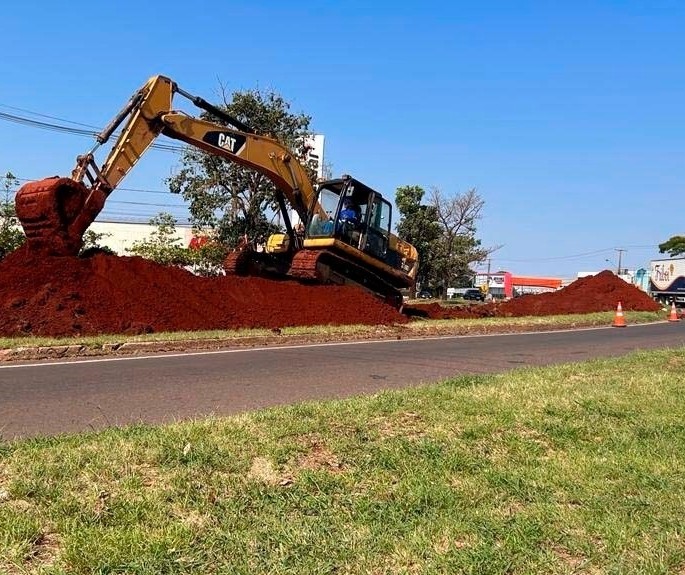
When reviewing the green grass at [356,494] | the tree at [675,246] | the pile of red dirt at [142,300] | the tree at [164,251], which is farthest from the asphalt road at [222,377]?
the tree at [675,246]

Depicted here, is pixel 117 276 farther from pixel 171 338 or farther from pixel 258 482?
pixel 258 482

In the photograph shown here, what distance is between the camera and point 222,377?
946cm

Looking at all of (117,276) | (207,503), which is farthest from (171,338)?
(207,503)

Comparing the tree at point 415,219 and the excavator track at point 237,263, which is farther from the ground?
the tree at point 415,219

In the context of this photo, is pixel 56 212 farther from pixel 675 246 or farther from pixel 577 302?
pixel 675 246

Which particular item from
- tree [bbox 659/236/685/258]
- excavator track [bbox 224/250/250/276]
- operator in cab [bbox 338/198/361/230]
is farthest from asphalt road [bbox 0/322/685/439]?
tree [bbox 659/236/685/258]

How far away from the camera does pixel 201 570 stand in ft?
10.7

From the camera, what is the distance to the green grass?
345cm

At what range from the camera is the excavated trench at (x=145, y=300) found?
14.0 m

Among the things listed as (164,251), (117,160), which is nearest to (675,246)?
(164,251)

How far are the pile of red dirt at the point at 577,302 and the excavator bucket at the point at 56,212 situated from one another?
13603 mm

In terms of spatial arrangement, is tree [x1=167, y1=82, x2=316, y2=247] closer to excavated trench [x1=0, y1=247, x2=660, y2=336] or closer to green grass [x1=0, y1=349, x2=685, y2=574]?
excavated trench [x1=0, y1=247, x2=660, y2=336]

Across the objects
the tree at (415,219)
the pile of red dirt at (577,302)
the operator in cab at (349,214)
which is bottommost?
the pile of red dirt at (577,302)

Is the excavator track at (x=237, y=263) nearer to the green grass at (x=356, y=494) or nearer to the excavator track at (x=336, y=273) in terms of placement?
the excavator track at (x=336, y=273)
